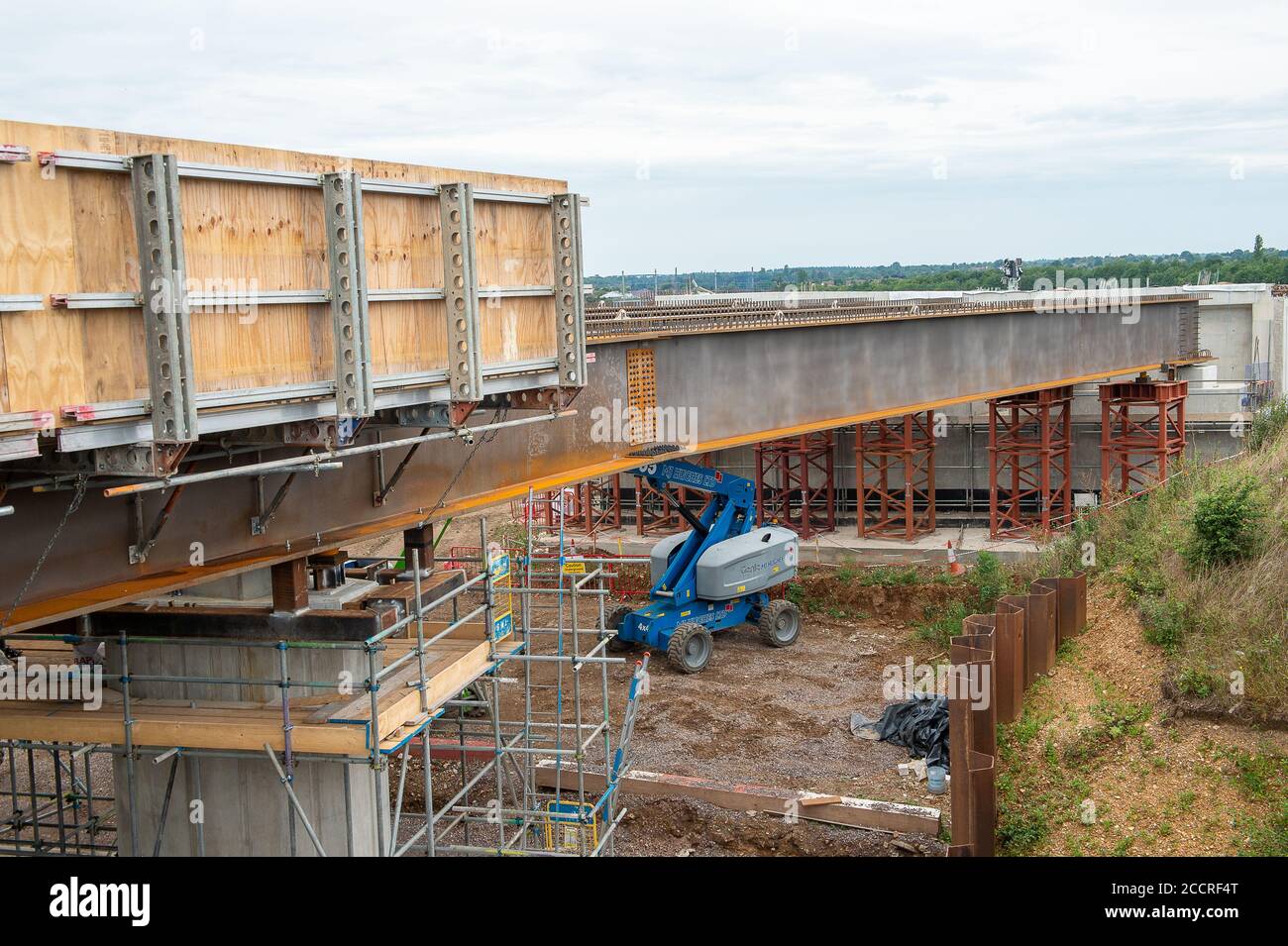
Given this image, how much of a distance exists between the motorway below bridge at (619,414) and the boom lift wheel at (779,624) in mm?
4645

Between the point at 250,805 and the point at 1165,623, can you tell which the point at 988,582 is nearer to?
the point at 1165,623

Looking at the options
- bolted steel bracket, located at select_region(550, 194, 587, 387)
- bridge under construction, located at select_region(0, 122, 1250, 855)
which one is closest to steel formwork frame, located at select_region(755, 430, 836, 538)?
bridge under construction, located at select_region(0, 122, 1250, 855)

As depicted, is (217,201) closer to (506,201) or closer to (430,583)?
(506,201)

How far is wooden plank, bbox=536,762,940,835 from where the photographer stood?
1570 centimetres

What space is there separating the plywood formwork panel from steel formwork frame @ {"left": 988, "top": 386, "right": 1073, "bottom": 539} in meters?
23.3

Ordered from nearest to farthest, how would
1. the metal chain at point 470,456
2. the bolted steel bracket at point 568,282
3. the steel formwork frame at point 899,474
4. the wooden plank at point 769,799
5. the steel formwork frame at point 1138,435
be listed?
1. the bolted steel bracket at point 568,282
2. the metal chain at point 470,456
3. the wooden plank at point 769,799
4. the steel formwork frame at point 899,474
5. the steel formwork frame at point 1138,435

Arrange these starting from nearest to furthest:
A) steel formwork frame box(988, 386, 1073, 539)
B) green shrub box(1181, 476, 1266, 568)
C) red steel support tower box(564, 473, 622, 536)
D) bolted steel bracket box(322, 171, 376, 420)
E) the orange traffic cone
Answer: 1. bolted steel bracket box(322, 171, 376, 420)
2. green shrub box(1181, 476, 1266, 568)
3. the orange traffic cone
4. steel formwork frame box(988, 386, 1073, 539)
5. red steel support tower box(564, 473, 622, 536)

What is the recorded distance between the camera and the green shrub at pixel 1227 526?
1541 cm

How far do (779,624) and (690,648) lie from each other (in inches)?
108

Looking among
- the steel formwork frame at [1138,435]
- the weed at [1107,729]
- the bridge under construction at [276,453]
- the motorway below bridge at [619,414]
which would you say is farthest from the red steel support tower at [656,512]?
the weed at [1107,729]

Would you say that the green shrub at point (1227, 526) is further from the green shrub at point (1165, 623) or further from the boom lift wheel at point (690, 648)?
the boom lift wheel at point (690, 648)

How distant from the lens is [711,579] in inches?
968

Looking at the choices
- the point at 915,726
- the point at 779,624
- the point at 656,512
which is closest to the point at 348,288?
the point at 915,726

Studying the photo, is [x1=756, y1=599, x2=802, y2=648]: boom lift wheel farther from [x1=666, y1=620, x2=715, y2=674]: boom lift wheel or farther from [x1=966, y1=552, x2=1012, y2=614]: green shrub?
[x1=966, y1=552, x2=1012, y2=614]: green shrub
